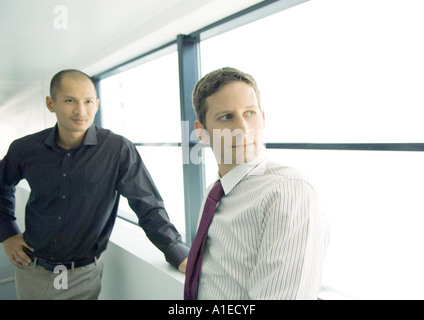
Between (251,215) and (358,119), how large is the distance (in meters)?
0.81

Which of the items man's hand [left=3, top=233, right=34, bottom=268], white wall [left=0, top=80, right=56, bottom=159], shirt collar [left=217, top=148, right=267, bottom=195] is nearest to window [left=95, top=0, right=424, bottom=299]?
shirt collar [left=217, top=148, right=267, bottom=195]

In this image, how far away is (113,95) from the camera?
3.31 metres

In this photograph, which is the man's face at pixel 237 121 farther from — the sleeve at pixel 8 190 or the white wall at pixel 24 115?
the white wall at pixel 24 115

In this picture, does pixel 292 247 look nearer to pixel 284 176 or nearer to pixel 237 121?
pixel 284 176

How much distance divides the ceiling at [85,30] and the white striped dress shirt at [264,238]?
3.75ft

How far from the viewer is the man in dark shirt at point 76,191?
161cm

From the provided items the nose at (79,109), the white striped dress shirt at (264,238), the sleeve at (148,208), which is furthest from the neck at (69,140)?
the white striped dress shirt at (264,238)

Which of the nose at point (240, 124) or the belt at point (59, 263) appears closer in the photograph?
the nose at point (240, 124)

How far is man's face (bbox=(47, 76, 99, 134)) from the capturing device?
1.59 meters

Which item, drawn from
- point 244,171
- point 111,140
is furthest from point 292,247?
point 111,140

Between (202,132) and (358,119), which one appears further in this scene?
(358,119)

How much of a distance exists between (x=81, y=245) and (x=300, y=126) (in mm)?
1359

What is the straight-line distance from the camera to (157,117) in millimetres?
2631
